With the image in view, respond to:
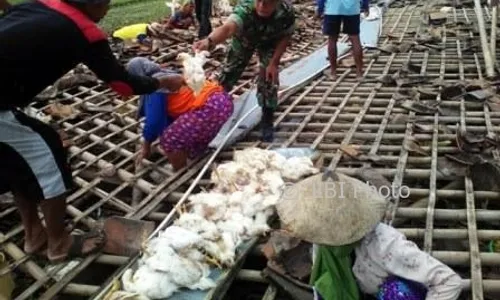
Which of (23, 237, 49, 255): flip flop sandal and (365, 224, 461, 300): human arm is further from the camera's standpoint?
(23, 237, 49, 255): flip flop sandal

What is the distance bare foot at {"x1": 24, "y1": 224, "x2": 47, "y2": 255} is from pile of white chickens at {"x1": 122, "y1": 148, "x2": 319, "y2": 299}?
0.57 m

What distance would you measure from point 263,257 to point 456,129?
1.81m

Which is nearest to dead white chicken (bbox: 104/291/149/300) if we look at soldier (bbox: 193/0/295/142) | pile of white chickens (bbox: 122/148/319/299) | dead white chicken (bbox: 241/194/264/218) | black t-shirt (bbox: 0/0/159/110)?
pile of white chickens (bbox: 122/148/319/299)

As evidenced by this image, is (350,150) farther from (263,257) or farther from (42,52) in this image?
(42,52)

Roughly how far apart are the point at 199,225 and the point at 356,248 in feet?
2.71

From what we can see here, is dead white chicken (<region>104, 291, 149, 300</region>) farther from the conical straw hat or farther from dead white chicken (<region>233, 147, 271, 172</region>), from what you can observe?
dead white chicken (<region>233, 147, 271, 172</region>)

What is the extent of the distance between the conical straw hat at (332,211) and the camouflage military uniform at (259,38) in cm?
187

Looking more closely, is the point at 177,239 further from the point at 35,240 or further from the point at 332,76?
the point at 332,76

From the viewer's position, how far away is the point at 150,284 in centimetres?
215

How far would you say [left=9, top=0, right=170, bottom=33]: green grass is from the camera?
357 inches

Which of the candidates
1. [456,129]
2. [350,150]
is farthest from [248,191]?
[456,129]

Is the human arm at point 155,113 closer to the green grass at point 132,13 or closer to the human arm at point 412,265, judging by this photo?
the human arm at point 412,265

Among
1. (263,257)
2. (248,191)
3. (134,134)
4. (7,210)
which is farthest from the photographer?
(134,134)

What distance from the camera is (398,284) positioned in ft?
6.21
